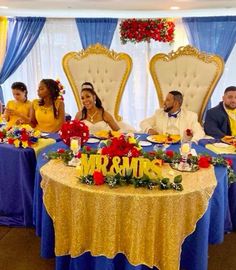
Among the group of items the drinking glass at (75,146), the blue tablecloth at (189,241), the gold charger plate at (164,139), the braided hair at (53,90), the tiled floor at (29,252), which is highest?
the braided hair at (53,90)

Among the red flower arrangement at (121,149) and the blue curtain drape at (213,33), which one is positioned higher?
the blue curtain drape at (213,33)

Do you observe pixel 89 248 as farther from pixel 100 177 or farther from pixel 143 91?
pixel 143 91

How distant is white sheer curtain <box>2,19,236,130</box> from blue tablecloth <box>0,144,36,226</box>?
292 cm

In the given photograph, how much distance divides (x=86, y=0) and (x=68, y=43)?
202 cm

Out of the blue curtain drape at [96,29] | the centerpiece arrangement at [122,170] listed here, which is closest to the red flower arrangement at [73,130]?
the centerpiece arrangement at [122,170]

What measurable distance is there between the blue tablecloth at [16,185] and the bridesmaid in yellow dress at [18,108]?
922 mm

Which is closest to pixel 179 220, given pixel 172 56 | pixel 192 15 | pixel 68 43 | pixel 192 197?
pixel 192 197

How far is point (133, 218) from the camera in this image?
6.00 feet

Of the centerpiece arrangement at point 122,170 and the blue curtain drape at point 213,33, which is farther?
the blue curtain drape at point 213,33

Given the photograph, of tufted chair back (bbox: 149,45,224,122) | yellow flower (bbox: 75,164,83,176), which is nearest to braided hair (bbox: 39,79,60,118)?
tufted chair back (bbox: 149,45,224,122)

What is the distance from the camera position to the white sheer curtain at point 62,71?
202 inches

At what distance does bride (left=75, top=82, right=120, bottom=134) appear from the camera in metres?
3.30

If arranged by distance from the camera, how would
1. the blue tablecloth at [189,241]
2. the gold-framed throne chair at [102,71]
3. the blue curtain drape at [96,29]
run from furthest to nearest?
the blue curtain drape at [96,29]
the gold-framed throne chair at [102,71]
the blue tablecloth at [189,241]

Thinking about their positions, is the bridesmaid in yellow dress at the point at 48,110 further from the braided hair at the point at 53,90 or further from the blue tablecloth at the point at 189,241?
the blue tablecloth at the point at 189,241
